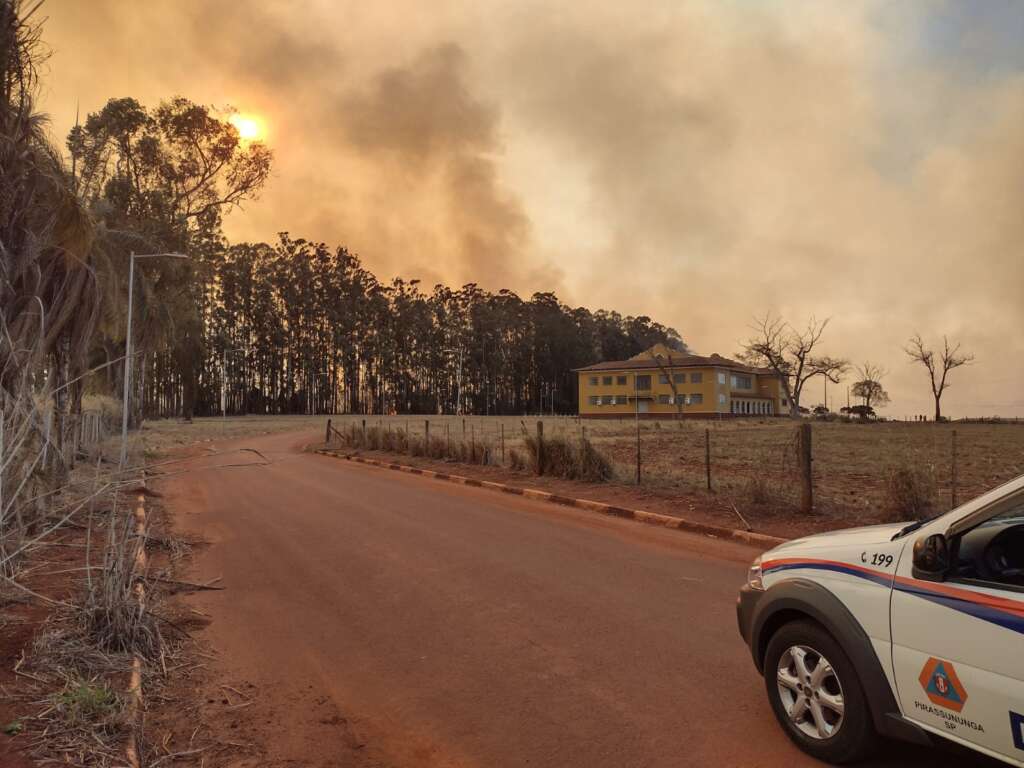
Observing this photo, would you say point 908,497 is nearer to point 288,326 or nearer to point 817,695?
point 817,695

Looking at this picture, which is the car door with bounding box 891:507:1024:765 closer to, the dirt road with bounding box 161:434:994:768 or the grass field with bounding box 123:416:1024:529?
the dirt road with bounding box 161:434:994:768

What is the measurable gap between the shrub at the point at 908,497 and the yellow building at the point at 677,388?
61544 mm

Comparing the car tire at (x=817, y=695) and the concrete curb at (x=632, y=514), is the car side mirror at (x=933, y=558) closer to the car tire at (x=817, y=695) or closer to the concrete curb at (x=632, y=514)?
the car tire at (x=817, y=695)

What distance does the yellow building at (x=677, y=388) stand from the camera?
7394 centimetres

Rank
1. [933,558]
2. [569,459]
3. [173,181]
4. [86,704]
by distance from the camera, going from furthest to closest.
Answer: [173,181] → [569,459] → [86,704] → [933,558]

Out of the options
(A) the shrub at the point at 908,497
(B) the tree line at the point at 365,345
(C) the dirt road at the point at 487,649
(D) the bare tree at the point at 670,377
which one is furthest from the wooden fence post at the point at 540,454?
(B) the tree line at the point at 365,345

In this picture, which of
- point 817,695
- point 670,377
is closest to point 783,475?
point 817,695

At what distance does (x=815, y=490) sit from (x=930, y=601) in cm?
1197

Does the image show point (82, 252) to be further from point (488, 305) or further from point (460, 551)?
point (488, 305)

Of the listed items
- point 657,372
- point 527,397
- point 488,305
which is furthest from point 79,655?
point 527,397

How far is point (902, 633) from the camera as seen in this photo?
3.02 metres

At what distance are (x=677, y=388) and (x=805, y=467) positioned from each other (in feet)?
221

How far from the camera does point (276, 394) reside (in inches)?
3711

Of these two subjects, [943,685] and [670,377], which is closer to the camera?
[943,685]
